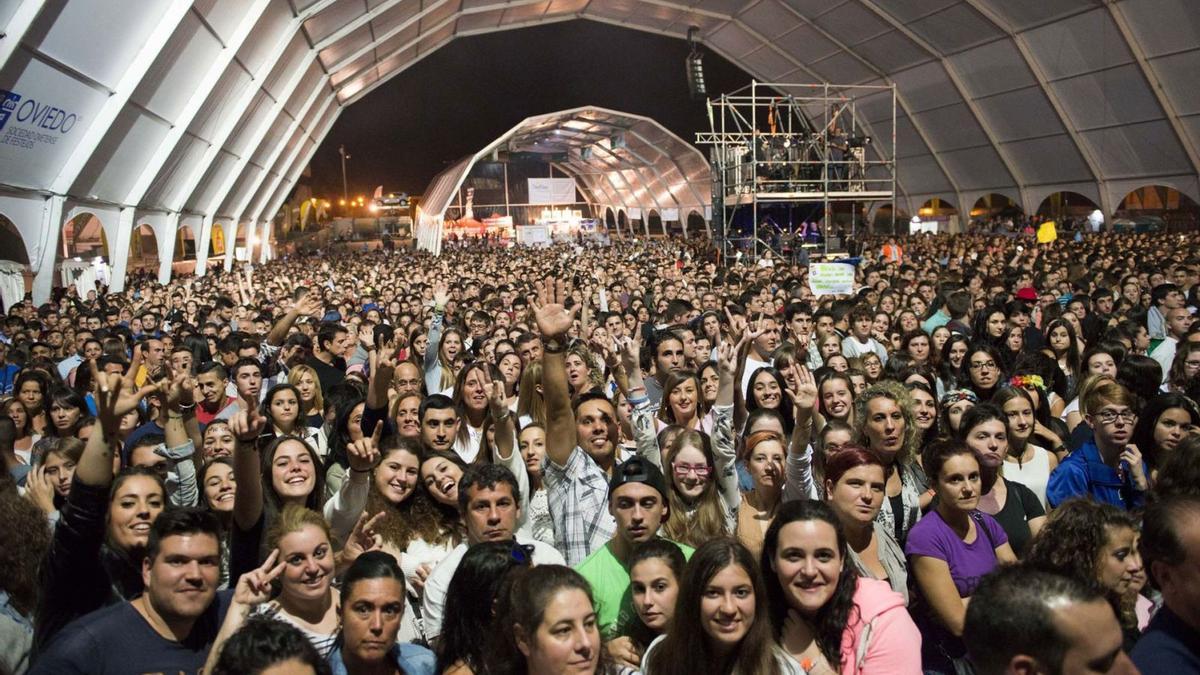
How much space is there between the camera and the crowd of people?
9.66 ft

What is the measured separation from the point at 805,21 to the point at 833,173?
11058 millimetres

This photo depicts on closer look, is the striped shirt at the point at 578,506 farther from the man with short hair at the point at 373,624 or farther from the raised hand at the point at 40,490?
the raised hand at the point at 40,490

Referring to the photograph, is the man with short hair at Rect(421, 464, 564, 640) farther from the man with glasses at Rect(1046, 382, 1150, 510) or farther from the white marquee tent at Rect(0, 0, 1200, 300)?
the white marquee tent at Rect(0, 0, 1200, 300)

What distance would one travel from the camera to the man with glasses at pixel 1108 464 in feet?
15.2

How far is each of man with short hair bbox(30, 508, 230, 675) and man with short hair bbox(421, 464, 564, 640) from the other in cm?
80

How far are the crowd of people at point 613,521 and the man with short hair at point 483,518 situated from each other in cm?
1

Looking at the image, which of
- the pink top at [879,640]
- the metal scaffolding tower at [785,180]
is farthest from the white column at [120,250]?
the pink top at [879,640]

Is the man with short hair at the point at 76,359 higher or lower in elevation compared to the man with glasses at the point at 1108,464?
higher

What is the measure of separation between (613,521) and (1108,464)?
96.4 inches

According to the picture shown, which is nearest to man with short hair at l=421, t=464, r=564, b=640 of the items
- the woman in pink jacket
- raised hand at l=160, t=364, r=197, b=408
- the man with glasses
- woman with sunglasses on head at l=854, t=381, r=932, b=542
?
the woman in pink jacket

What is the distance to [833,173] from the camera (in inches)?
1069

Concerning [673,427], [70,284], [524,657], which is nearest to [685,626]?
[524,657]

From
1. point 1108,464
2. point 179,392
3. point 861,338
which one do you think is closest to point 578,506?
point 179,392

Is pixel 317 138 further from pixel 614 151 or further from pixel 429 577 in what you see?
pixel 429 577
